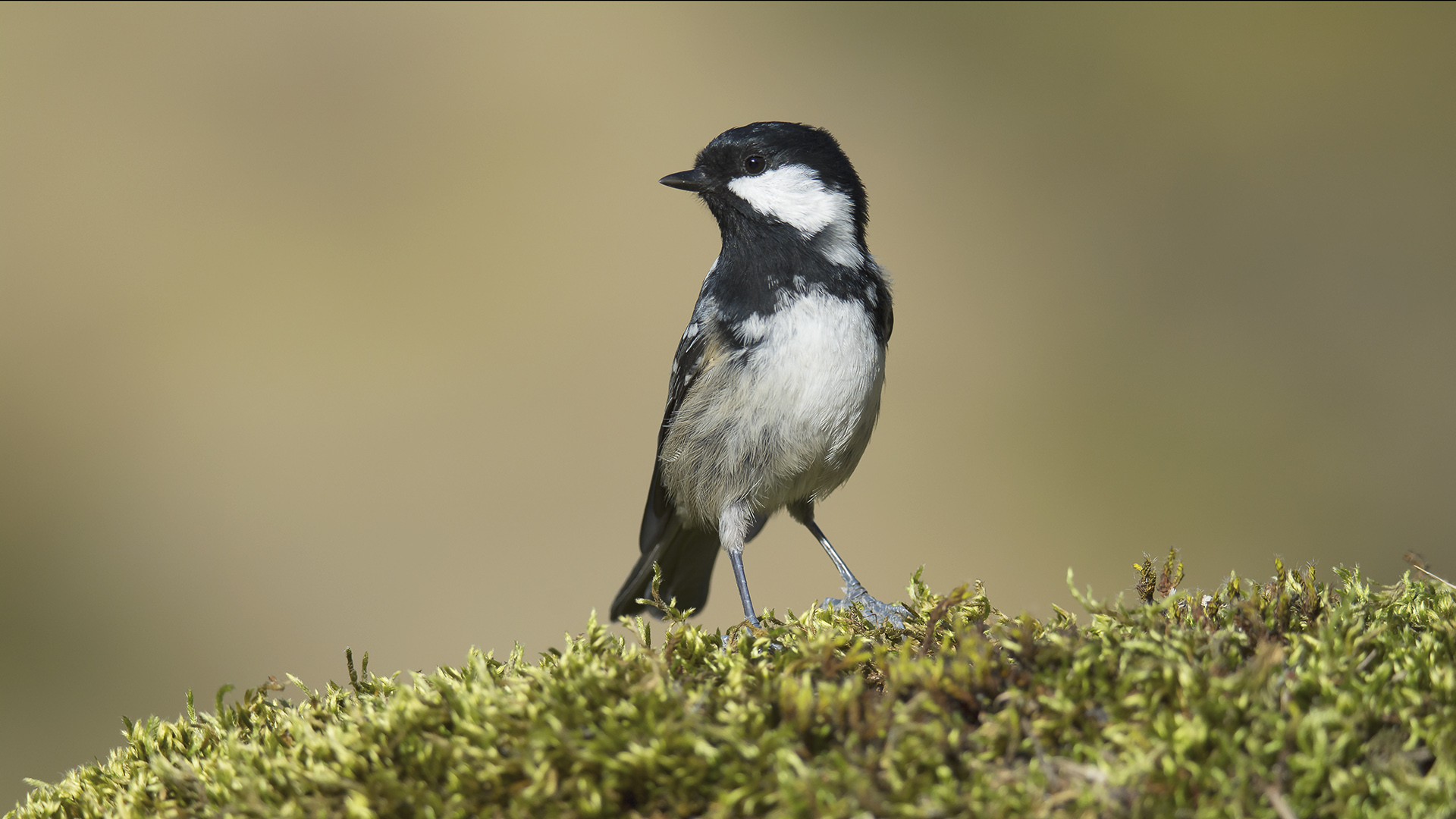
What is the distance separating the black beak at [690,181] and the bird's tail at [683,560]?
1361 millimetres

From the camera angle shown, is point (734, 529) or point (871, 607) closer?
point (871, 607)

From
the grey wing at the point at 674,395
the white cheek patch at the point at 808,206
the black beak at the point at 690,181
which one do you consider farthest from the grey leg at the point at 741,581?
the black beak at the point at 690,181

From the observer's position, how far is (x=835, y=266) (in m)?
3.12

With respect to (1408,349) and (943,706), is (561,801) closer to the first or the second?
(943,706)

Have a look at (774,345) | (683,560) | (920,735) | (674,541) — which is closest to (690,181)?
(774,345)

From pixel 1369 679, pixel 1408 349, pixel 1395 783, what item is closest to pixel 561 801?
pixel 1395 783

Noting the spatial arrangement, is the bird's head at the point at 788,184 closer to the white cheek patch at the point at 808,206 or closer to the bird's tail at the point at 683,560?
the white cheek patch at the point at 808,206

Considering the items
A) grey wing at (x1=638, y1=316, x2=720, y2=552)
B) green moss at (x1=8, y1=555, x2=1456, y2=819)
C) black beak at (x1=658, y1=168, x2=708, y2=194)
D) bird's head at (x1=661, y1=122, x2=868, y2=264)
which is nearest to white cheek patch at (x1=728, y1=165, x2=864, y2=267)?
bird's head at (x1=661, y1=122, x2=868, y2=264)

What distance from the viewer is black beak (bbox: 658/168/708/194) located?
3.40m

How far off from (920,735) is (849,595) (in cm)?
177

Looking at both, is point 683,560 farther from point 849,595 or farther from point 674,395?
point 849,595

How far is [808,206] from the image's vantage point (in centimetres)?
323

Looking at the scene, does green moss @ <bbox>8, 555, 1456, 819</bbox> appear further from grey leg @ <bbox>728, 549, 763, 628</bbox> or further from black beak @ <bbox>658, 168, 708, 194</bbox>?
black beak @ <bbox>658, 168, 708, 194</bbox>

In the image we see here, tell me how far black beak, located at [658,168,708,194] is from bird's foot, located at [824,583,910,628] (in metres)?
1.64
